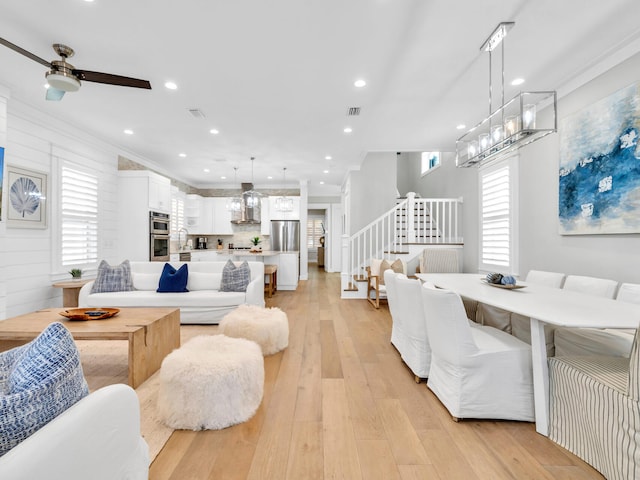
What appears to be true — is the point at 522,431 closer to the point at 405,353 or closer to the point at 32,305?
the point at 405,353

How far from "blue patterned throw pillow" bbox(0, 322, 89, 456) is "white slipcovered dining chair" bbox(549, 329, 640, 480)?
2118 mm

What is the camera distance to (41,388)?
0.85 m

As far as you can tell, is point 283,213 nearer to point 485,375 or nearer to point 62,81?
point 62,81

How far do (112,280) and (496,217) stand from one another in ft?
18.2

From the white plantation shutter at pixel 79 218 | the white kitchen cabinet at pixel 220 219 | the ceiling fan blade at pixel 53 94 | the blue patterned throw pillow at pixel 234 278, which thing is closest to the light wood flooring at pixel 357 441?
the blue patterned throw pillow at pixel 234 278

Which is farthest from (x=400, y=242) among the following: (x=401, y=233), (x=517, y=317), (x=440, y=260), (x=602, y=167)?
(x=602, y=167)

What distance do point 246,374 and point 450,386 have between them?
134 centimetres

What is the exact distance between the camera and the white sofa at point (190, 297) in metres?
4.01

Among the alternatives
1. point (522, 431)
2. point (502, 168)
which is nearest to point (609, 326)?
point (522, 431)

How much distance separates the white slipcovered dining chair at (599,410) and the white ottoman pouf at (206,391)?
1820mm

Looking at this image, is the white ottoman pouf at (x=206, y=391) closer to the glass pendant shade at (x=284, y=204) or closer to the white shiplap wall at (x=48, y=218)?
the white shiplap wall at (x=48, y=218)

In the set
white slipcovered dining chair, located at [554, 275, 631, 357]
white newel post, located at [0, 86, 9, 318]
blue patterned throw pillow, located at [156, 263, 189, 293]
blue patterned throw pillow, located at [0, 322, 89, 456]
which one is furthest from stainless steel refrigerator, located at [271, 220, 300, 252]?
blue patterned throw pillow, located at [0, 322, 89, 456]

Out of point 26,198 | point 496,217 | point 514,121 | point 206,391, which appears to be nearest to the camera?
point 206,391

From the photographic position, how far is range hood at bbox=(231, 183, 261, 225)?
7.45 metres
